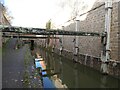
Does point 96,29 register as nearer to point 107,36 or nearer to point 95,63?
point 107,36

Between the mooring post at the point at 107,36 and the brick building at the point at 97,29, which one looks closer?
the brick building at the point at 97,29

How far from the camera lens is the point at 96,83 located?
37.4ft

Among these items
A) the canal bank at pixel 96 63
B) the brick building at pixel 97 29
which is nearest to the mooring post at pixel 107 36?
the canal bank at pixel 96 63

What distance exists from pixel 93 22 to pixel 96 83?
6228mm

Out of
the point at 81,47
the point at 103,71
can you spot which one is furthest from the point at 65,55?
the point at 103,71

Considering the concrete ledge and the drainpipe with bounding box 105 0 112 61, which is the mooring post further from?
the concrete ledge

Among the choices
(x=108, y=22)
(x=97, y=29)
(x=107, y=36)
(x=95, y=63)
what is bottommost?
(x=95, y=63)

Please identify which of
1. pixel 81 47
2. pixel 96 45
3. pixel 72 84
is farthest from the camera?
pixel 81 47

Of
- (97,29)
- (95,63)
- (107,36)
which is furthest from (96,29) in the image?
(95,63)

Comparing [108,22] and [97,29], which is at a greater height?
Result: [108,22]

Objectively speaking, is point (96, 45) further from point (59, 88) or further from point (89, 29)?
point (59, 88)

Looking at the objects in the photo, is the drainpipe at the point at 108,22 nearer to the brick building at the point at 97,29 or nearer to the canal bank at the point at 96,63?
the brick building at the point at 97,29

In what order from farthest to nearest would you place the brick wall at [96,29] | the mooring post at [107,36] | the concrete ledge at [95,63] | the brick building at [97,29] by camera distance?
the mooring post at [107,36] → the brick wall at [96,29] → the brick building at [97,29] → the concrete ledge at [95,63]

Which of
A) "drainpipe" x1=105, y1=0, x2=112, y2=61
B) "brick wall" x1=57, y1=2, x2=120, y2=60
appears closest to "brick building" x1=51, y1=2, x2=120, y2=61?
"brick wall" x1=57, y1=2, x2=120, y2=60
